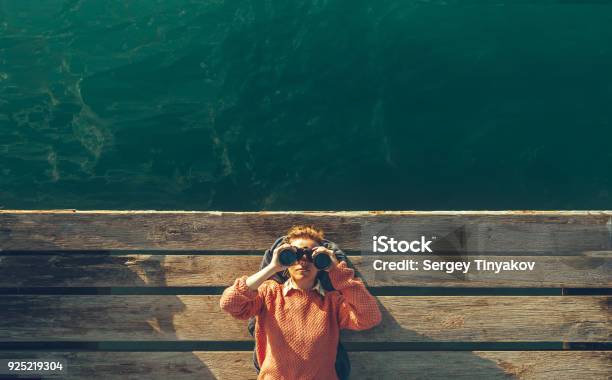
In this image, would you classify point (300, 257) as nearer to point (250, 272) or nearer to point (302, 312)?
point (302, 312)

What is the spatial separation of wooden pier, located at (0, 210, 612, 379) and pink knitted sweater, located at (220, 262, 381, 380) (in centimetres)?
39

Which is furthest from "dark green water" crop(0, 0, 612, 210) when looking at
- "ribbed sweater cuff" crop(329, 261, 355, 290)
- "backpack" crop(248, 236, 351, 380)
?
"ribbed sweater cuff" crop(329, 261, 355, 290)

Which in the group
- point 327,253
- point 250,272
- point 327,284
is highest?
point 327,253

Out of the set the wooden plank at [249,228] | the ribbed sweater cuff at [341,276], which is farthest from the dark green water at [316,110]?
the ribbed sweater cuff at [341,276]

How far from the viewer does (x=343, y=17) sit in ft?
15.6

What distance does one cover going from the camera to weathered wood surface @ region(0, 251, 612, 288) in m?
3.69

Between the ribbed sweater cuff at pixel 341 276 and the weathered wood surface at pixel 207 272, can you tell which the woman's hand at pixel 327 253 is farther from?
the weathered wood surface at pixel 207 272

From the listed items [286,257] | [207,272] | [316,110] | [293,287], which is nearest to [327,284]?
[293,287]

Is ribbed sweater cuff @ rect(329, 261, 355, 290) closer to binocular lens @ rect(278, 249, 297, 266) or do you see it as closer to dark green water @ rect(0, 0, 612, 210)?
binocular lens @ rect(278, 249, 297, 266)

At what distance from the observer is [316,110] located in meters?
4.65

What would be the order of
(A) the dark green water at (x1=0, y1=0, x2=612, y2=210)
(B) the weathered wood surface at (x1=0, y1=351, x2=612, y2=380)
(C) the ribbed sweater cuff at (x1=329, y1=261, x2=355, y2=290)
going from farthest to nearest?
1. (A) the dark green water at (x1=0, y1=0, x2=612, y2=210)
2. (B) the weathered wood surface at (x1=0, y1=351, x2=612, y2=380)
3. (C) the ribbed sweater cuff at (x1=329, y1=261, x2=355, y2=290)

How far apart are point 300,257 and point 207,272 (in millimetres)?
843

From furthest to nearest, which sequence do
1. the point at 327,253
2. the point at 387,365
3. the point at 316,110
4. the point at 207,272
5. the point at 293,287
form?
the point at 316,110 < the point at 207,272 < the point at 387,365 < the point at 293,287 < the point at 327,253

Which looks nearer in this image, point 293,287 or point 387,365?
point 293,287
